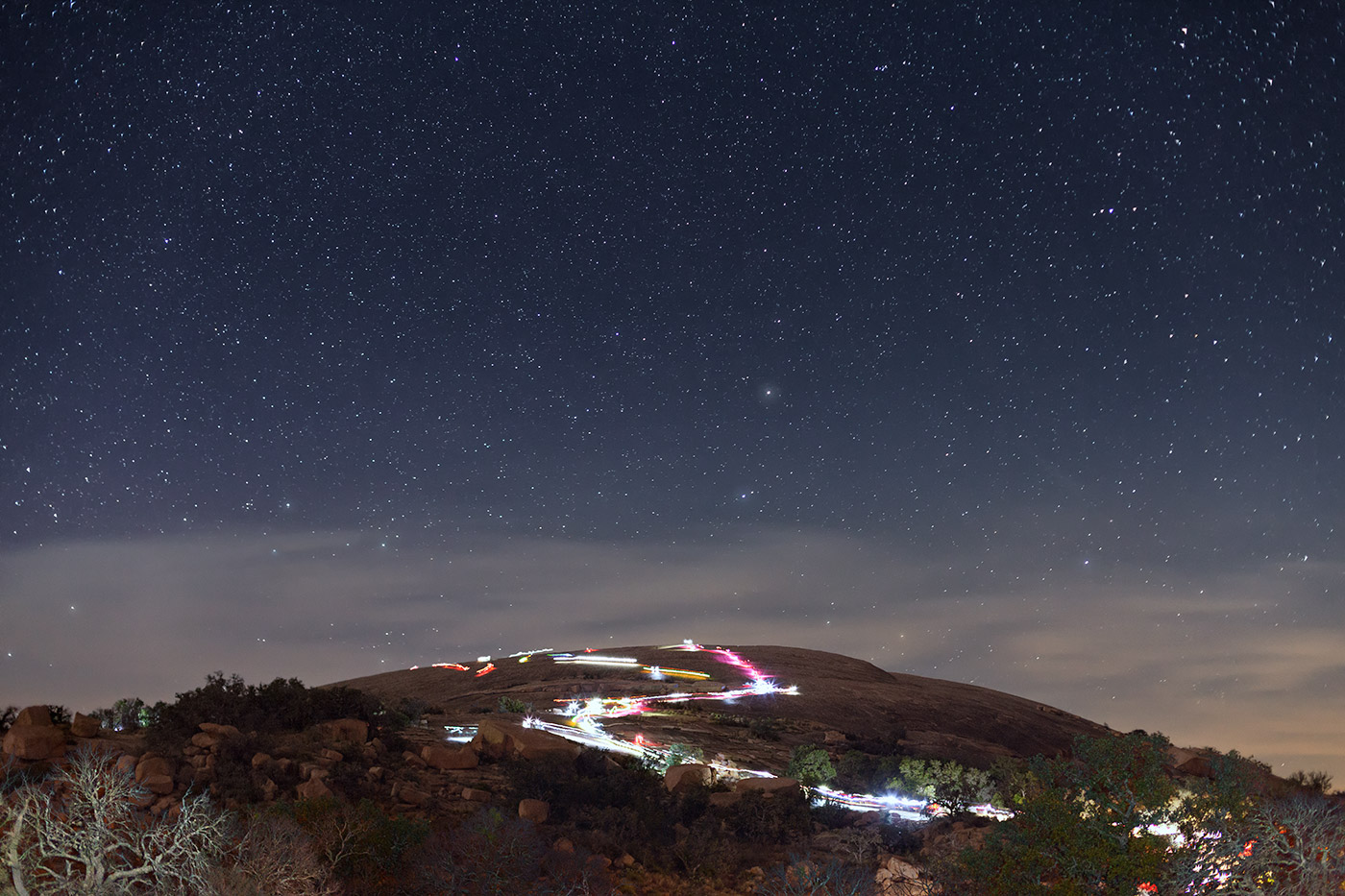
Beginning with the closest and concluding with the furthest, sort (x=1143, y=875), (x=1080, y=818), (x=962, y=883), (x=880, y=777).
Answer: (x=1143, y=875) < (x=1080, y=818) < (x=962, y=883) < (x=880, y=777)

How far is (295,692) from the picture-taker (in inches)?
931

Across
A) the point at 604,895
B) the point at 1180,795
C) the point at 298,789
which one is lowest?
the point at 604,895

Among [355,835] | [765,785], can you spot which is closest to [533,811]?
[355,835]

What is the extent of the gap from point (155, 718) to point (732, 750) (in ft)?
64.2

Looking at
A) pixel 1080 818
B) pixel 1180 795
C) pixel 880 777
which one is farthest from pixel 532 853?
pixel 880 777

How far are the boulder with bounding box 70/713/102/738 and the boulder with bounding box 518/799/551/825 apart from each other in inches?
395

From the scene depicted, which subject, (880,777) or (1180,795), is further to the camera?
(880,777)

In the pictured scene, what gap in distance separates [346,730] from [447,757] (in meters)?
2.69

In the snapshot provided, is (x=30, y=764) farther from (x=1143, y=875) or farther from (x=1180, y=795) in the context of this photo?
(x=1180, y=795)

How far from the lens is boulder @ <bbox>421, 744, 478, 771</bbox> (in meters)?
22.1

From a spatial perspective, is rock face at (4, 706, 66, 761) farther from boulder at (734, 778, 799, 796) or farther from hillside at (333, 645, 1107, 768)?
boulder at (734, 778, 799, 796)

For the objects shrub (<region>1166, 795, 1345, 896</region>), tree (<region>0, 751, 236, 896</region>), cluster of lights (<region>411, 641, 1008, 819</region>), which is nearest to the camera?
tree (<region>0, 751, 236, 896</region>)

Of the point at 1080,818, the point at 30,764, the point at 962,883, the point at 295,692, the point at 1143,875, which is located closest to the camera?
the point at 1143,875

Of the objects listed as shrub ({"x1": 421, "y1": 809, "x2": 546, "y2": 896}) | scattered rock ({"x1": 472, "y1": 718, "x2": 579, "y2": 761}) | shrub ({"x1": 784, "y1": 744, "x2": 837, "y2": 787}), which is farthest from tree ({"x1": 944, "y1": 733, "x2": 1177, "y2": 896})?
shrub ({"x1": 784, "y1": 744, "x2": 837, "y2": 787})
